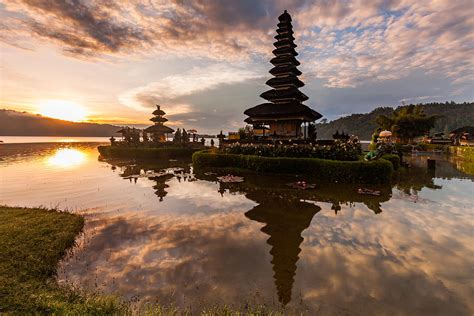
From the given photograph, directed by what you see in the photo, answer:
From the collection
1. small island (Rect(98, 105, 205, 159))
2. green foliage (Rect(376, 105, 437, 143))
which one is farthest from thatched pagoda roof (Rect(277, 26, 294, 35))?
green foliage (Rect(376, 105, 437, 143))

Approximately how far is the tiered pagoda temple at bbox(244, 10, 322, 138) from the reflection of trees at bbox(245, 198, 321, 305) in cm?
1612

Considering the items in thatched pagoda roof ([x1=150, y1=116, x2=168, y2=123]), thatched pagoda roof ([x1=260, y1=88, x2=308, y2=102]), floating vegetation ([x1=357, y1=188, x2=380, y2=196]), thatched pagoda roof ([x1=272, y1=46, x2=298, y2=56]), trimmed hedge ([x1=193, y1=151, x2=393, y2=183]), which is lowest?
floating vegetation ([x1=357, y1=188, x2=380, y2=196])

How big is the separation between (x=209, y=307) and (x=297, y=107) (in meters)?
24.1

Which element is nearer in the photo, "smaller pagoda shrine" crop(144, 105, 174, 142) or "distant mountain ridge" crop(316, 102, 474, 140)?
"smaller pagoda shrine" crop(144, 105, 174, 142)

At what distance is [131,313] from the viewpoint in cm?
411

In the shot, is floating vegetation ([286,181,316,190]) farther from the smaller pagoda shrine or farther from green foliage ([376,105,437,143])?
green foliage ([376,105,437,143])

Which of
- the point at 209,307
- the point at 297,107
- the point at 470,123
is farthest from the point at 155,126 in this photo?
the point at 470,123

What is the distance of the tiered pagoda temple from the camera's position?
86.4 feet

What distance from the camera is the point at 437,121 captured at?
125 m

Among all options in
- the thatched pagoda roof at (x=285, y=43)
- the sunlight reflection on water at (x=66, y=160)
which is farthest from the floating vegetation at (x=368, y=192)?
the sunlight reflection on water at (x=66, y=160)

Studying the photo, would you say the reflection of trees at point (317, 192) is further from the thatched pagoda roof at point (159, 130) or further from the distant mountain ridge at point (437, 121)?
the distant mountain ridge at point (437, 121)

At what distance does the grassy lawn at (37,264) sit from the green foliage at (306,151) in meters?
15.3

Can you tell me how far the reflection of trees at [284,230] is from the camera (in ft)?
17.6

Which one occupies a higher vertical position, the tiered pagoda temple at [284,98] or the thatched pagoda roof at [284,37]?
the thatched pagoda roof at [284,37]
